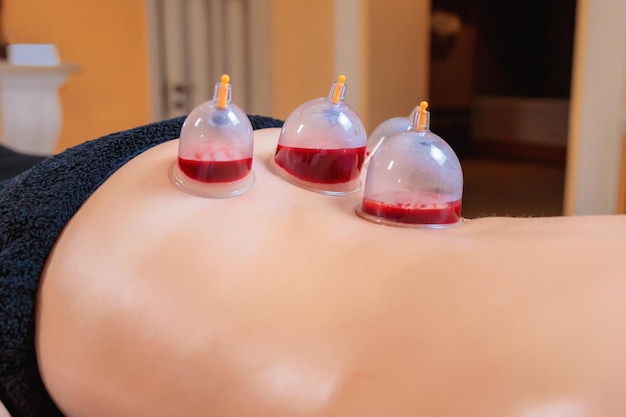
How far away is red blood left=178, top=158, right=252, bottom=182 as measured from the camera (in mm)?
428

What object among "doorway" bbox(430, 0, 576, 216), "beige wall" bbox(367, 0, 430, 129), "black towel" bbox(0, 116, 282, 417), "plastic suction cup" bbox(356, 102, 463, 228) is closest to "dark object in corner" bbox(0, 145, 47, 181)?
"black towel" bbox(0, 116, 282, 417)

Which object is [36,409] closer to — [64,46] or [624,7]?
[624,7]

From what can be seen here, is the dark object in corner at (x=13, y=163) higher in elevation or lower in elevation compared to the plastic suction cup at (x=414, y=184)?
lower

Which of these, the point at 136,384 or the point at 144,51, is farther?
the point at 144,51

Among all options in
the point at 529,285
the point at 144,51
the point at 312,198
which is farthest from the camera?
the point at 144,51

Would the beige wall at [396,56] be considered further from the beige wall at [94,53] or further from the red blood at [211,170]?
the red blood at [211,170]

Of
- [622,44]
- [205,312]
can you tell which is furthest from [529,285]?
[622,44]

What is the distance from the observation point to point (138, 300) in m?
0.37

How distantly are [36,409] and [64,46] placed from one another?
2.04 m

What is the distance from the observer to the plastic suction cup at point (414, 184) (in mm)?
436

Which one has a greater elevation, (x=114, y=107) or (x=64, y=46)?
(x=64, y=46)

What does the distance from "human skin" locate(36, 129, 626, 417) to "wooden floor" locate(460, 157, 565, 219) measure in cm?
183

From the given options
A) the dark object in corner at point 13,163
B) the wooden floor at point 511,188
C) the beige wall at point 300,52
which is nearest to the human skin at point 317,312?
the dark object in corner at point 13,163

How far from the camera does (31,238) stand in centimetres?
40
